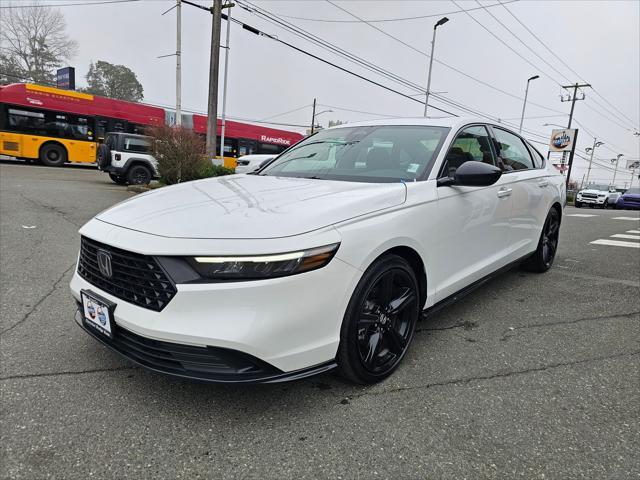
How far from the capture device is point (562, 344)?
3.10 metres

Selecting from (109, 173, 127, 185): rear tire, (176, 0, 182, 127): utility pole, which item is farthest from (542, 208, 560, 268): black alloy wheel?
(176, 0, 182, 127): utility pole

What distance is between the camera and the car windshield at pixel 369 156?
9.37ft

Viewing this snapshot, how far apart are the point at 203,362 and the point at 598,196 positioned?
1189 inches

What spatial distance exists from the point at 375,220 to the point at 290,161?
1.49 m

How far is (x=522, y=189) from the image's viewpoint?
12.9 feet

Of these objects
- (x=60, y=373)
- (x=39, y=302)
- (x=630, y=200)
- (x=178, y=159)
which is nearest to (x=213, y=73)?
(x=178, y=159)

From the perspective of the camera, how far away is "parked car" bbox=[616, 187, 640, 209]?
24.0 metres

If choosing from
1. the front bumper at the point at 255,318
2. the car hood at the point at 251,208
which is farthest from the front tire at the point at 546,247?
the front bumper at the point at 255,318

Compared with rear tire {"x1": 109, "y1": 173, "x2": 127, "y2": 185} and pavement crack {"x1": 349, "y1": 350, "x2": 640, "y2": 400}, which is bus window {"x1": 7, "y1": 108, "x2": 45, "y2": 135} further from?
pavement crack {"x1": 349, "y1": 350, "x2": 640, "y2": 400}

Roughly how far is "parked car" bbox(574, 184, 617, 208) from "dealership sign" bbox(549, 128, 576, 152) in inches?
617

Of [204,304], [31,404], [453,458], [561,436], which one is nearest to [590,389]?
[561,436]

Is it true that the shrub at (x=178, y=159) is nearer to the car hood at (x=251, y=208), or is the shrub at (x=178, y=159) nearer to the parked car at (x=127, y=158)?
the parked car at (x=127, y=158)

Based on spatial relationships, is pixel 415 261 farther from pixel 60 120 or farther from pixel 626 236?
pixel 60 120

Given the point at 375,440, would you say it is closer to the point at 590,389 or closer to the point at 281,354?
the point at 281,354
